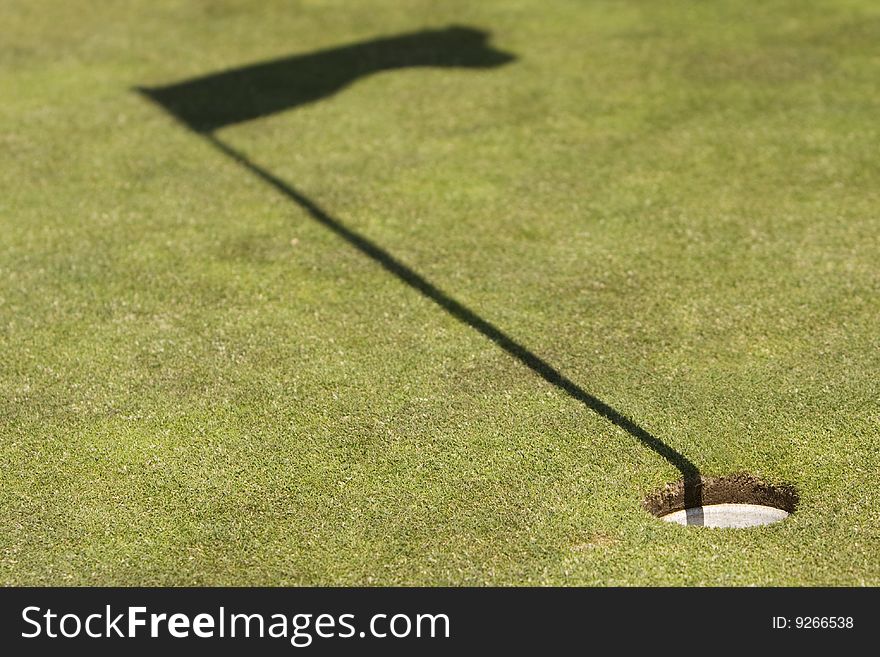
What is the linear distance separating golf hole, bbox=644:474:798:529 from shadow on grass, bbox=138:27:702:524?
3.25 meters

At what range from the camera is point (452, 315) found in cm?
934

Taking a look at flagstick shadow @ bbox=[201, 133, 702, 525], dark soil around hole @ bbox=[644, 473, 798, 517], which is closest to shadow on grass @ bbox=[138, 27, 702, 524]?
flagstick shadow @ bbox=[201, 133, 702, 525]

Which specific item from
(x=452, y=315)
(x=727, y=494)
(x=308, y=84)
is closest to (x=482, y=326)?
(x=452, y=315)

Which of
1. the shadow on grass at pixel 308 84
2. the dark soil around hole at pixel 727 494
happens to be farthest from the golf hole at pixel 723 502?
the shadow on grass at pixel 308 84

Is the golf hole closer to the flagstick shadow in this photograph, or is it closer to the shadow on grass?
the flagstick shadow

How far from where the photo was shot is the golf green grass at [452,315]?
716cm

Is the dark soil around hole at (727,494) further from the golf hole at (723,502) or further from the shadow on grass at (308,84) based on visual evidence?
the shadow on grass at (308,84)

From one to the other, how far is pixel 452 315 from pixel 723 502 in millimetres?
2814

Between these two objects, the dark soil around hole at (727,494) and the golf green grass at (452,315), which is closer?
the golf green grass at (452,315)

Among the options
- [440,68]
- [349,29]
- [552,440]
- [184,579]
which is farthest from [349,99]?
[184,579]

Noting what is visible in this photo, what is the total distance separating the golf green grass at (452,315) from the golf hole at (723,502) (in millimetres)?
96

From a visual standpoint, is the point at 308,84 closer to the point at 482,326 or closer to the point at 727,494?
the point at 482,326

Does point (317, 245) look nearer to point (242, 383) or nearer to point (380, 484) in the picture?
point (242, 383)

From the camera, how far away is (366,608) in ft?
21.8
